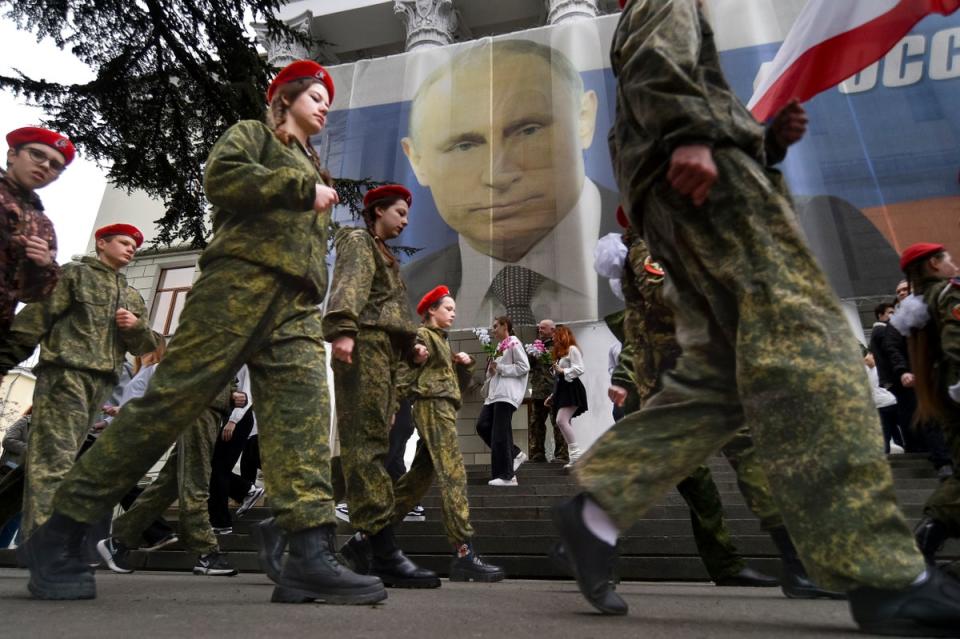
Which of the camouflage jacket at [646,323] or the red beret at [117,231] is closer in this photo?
the camouflage jacket at [646,323]

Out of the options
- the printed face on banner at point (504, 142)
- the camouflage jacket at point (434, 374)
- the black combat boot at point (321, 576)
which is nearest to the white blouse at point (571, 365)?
the printed face on banner at point (504, 142)

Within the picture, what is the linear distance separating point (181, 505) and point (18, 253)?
2.44 metres

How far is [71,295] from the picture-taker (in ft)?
12.6

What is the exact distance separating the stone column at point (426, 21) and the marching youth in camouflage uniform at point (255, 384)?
17023 millimetres

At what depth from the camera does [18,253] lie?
2.66m

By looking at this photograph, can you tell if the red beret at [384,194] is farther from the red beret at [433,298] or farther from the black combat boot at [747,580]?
the black combat boot at [747,580]

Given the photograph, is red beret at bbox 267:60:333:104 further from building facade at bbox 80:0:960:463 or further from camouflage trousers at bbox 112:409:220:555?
building facade at bbox 80:0:960:463

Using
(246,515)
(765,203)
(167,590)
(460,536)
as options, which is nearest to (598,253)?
(460,536)

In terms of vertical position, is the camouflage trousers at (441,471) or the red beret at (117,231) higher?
the red beret at (117,231)

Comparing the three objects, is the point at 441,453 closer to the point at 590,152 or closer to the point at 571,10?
the point at 590,152

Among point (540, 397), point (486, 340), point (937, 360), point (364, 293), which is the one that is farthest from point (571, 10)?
point (364, 293)

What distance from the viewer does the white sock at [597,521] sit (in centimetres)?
184

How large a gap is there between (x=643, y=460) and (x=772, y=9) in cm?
1172

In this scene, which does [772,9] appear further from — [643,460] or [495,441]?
[643,460]
